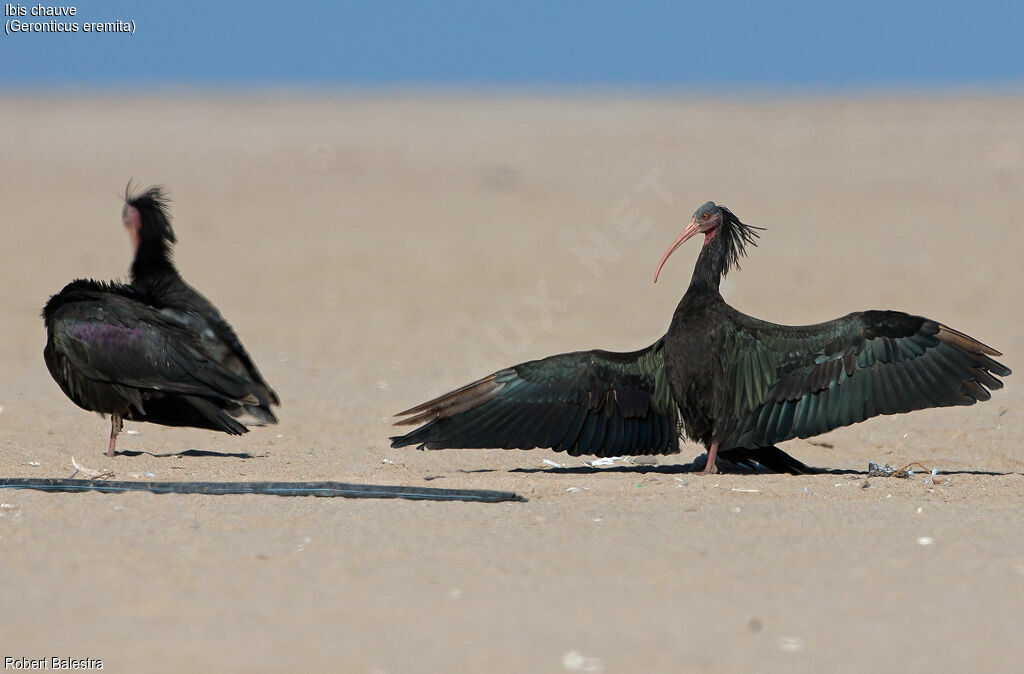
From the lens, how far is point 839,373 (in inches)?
314

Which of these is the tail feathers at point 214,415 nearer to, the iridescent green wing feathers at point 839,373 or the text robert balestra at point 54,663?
the iridescent green wing feathers at point 839,373

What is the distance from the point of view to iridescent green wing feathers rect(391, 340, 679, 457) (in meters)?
8.32

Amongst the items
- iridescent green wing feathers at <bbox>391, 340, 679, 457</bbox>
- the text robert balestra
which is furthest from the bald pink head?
the text robert balestra

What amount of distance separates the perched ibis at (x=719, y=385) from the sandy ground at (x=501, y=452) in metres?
0.28

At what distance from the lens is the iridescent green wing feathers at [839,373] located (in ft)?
25.9

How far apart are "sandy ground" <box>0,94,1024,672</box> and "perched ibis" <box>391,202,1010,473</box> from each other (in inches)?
10.9

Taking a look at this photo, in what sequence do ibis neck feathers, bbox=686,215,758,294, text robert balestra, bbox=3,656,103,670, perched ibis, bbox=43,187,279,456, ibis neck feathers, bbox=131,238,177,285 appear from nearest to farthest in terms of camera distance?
text robert balestra, bbox=3,656,103,670, ibis neck feathers, bbox=686,215,758,294, perched ibis, bbox=43,187,279,456, ibis neck feathers, bbox=131,238,177,285

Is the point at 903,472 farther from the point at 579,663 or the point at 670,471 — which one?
the point at 579,663

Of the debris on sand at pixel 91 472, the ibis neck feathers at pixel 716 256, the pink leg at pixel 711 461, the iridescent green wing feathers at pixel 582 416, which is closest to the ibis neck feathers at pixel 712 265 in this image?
the ibis neck feathers at pixel 716 256

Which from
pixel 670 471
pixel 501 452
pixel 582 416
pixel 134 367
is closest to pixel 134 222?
pixel 134 367

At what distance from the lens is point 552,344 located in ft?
53.5

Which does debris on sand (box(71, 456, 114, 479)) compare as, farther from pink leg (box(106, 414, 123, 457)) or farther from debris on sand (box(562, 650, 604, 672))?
debris on sand (box(562, 650, 604, 672))

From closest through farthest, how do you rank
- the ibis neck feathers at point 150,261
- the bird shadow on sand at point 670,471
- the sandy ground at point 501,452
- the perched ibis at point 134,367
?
the sandy ground at point 501,452 → the bird shadow on sand at point 670,471 → the perched ibis at point 134,367 → the ibis neck feathers at point 150,261

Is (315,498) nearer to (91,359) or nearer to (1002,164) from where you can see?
(91,359)
